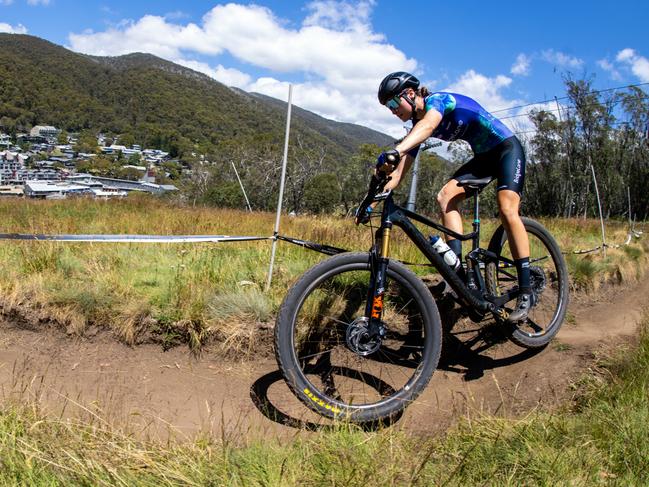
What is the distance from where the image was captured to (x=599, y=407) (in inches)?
103

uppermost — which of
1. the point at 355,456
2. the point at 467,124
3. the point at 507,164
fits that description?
the point at 467,124

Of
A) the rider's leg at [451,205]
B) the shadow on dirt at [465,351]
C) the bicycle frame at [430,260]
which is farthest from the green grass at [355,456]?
the rider's leg at [451,205]

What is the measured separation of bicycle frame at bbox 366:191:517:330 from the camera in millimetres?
3016

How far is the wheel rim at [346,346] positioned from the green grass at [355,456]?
3.39ft

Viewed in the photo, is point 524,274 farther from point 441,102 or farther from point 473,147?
point 441,102

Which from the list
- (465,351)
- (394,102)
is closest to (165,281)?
(394,102)

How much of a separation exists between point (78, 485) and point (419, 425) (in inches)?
83.4

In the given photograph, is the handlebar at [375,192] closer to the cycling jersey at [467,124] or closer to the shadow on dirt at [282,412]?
the cycling jersey at [467,124]

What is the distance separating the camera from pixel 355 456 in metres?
2.13

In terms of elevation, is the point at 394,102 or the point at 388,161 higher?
the point at 394,102

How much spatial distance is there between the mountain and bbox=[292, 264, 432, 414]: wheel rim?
79.5 meters

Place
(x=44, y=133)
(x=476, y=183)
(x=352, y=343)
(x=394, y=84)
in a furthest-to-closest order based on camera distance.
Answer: (x=44, y=133) → (x=476, y=183) → (x=394, y=84) → (x=352, y=343)

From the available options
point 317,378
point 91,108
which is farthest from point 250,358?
point 91,108

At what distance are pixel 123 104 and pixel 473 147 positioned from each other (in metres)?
141
